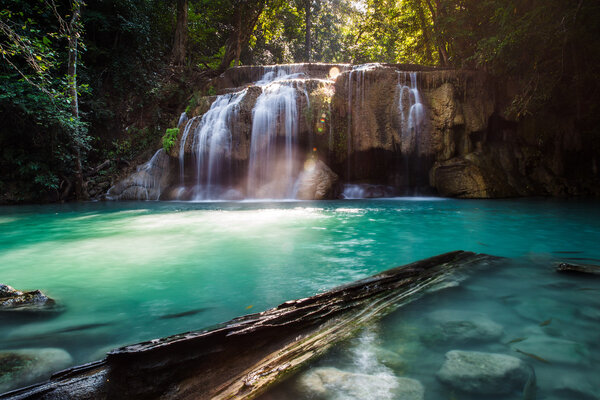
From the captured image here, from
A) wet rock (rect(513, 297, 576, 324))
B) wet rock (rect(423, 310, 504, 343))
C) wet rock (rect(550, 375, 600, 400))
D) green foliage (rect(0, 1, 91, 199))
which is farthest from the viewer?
green foliage (rect(0, 1, 91, 199))

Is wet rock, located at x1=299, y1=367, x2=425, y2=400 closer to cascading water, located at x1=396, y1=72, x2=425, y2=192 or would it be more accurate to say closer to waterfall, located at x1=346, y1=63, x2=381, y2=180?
→ waterfall, located at x1=346, y1=63, x2=381, y2=180

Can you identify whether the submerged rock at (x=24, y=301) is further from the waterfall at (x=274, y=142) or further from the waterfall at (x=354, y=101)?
the waterfall at (x=354, y=101)

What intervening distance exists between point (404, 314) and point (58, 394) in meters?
1.74

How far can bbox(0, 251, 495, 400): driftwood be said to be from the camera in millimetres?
1197

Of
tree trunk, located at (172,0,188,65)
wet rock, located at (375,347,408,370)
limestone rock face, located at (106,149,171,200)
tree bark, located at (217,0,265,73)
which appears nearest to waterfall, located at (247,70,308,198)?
limestone rock face, located at (106,149,171,200)

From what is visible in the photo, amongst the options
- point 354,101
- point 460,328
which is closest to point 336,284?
point 460,328

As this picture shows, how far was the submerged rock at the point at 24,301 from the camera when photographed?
2.26 metres

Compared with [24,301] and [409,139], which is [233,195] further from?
[24,301]

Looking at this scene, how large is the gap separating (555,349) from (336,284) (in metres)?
1.57

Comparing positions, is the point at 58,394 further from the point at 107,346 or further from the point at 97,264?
the point at 97,264

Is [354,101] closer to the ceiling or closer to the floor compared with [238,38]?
closer to the floor

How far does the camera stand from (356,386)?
125 cm

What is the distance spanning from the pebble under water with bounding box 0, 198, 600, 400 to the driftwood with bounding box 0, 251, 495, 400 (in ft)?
0.37

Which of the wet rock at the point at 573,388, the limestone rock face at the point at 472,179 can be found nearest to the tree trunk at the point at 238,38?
the limestone rock face at the point at 472,179
